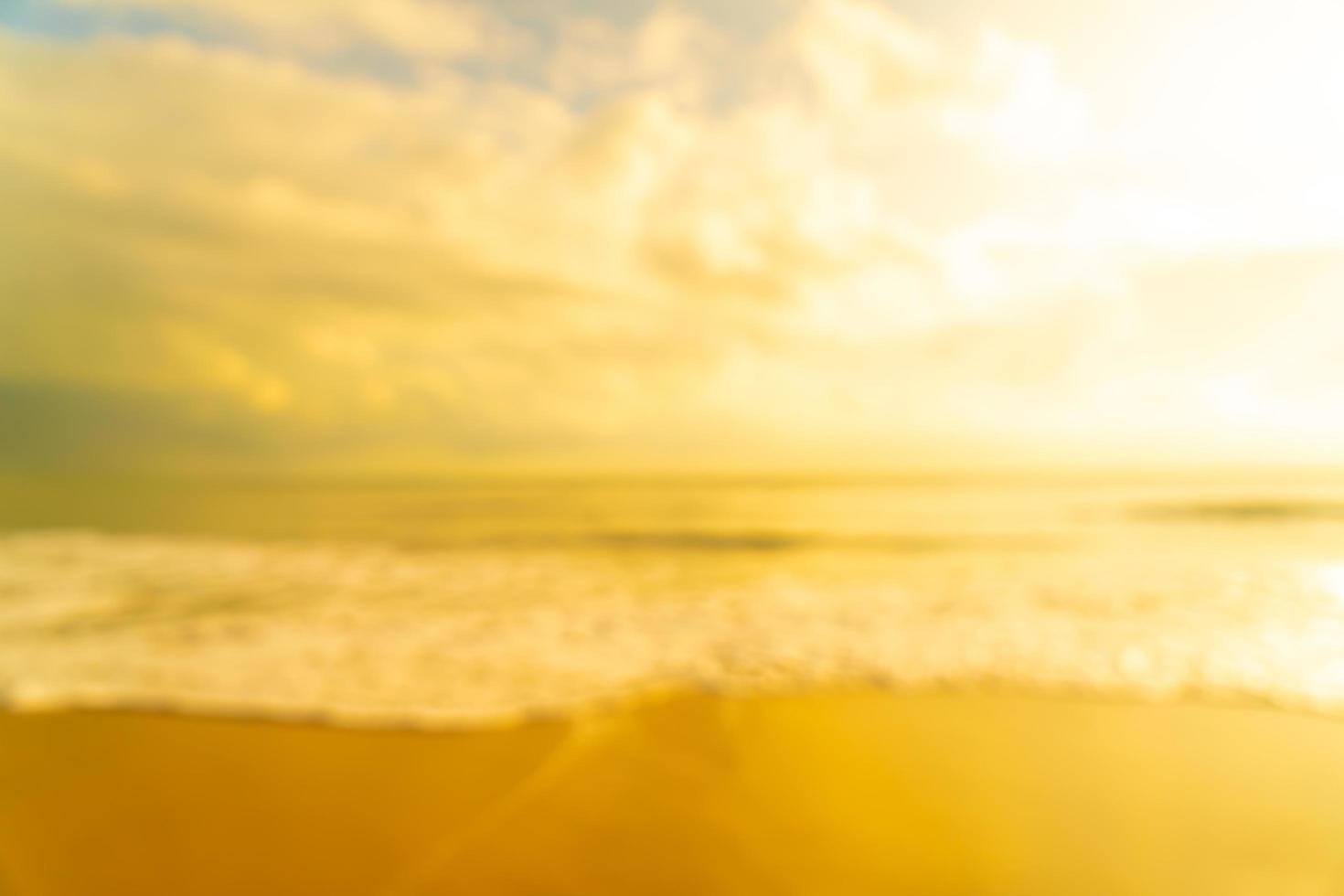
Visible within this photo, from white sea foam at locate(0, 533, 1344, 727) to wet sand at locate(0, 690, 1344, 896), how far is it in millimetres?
299

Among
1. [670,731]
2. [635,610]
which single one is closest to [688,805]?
[670,731]

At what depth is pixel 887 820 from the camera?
6.52 feet

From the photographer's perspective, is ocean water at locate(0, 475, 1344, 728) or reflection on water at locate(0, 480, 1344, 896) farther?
ocean water at locate(0, 475, 1344, 728)

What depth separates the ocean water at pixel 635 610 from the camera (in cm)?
285

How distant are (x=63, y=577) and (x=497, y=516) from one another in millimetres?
5222

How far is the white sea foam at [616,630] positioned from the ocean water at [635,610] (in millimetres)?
21

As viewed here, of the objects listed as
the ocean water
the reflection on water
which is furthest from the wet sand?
Result: the ocean water

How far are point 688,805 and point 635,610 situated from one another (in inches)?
89.5

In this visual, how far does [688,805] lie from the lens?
1.99m

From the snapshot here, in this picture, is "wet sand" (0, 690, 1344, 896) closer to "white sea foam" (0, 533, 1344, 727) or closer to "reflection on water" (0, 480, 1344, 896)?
"reflection on water" (0, 480, 1344, 896)

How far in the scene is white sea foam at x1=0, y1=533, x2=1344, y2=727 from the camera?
9.16 feet

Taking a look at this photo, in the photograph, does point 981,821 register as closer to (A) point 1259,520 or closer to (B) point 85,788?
(B) point 85,788

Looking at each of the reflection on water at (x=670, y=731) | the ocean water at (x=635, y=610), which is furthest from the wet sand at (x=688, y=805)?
the ocean water at (x=635, y=610)

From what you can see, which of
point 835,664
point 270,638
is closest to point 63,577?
point 270,638
